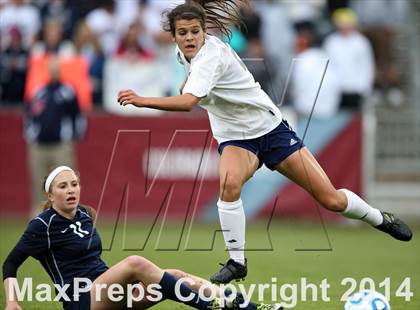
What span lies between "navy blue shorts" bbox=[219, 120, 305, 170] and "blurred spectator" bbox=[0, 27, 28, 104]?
29.1 ft

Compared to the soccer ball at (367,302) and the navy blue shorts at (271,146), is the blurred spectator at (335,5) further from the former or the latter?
the soccer ball at (367,302)

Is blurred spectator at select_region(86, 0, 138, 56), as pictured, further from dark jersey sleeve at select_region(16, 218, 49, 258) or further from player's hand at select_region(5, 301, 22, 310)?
player's hand at select_region(5, 301, 22, 310)

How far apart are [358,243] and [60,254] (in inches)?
267

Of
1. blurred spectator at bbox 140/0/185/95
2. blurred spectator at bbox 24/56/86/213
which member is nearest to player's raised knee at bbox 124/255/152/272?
blurred spectator at bbox 24/56/86/213

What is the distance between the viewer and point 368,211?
27.7 ft

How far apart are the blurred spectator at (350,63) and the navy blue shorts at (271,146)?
28.4 feet

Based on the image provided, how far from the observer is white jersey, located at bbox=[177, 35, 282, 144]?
7879 mm

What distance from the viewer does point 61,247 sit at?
7215 mm

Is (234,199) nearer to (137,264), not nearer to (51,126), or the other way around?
(137,264)

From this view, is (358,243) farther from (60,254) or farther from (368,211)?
(60,254)

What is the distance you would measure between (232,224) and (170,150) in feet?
23.7

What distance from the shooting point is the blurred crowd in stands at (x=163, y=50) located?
1608 cm

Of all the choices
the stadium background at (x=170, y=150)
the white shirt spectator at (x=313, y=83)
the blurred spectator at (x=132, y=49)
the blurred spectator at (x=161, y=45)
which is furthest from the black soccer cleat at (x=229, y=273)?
the blurred spectator at (x=132, y=49)

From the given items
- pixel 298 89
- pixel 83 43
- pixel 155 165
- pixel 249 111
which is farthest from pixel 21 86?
pixel 249 111
